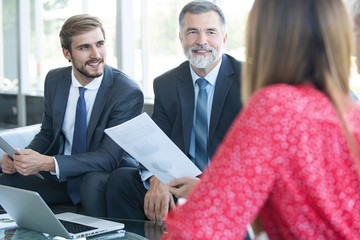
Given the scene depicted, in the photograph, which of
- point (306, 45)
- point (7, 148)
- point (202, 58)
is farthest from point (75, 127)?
point (306, 45)

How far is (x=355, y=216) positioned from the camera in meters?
1.24

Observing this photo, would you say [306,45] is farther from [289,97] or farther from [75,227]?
[75,227]

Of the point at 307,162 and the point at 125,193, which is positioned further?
the point at 125,193

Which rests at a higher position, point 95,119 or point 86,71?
point 86,71

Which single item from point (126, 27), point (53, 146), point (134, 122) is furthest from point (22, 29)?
point (134, 122)

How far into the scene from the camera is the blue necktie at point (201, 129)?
131 inches

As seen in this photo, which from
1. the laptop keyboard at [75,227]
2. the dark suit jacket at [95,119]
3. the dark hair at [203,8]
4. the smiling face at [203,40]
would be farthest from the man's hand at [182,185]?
the dark hair at [203,8]

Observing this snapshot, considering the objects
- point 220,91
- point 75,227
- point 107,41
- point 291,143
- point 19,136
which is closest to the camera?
point 291,143

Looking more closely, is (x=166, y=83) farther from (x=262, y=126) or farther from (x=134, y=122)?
(x=262, y=126)

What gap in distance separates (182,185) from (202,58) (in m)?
0.93

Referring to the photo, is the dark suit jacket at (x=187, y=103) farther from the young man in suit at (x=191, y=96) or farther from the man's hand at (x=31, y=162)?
the man's hand at (x=31, y=162)

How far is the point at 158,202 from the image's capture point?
3.04 m

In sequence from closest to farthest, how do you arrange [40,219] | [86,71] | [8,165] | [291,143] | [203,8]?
1. [291,143]
2. [40,219]
3. [203,8]
4. [8,165]
5. [86,71]

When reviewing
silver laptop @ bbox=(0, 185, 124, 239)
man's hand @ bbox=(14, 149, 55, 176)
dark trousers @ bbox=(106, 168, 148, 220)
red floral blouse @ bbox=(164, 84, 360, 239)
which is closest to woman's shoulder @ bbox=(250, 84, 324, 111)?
red floral blouse @ bbox=(164, 84, 360, 239)
